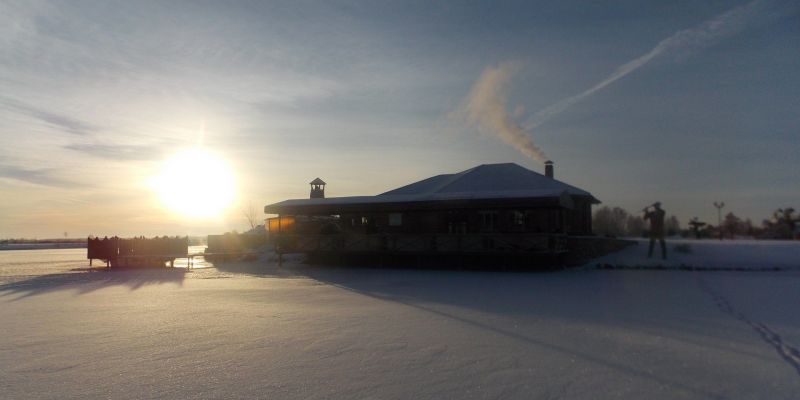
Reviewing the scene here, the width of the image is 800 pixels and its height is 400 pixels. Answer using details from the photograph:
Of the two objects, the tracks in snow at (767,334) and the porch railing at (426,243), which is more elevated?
the porch railing at (426,243)

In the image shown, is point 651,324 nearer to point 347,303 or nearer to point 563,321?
point 563,321

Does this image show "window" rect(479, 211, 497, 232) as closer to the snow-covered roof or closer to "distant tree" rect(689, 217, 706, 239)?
the snow-covered roof

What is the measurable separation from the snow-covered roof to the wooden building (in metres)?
0.05

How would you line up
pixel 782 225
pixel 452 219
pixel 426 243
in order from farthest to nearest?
pixel 782 225 < pixel 452 219 < pixel 426 243

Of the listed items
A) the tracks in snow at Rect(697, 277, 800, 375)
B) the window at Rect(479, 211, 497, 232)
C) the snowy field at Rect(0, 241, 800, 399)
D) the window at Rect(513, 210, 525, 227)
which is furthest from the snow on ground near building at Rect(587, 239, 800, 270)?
the tracks in snow at Rect(697, 277, 800, 375)

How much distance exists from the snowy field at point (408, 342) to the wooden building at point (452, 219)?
7024mm

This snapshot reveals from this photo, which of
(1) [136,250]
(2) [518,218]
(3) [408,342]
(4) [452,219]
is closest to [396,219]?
(4) [452,219]

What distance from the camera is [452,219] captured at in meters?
30.2

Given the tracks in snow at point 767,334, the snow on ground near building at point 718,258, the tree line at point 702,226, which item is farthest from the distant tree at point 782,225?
the tracks in snow at point 767,334

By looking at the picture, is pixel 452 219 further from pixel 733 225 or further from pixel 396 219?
pixel 733 225

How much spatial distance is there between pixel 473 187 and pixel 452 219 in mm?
4605

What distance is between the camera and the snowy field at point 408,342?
7.08 meters

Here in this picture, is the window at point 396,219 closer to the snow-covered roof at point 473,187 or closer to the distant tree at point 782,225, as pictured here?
the snow-covered roof at point 473,187

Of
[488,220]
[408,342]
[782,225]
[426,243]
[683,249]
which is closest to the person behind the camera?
[408,342]
